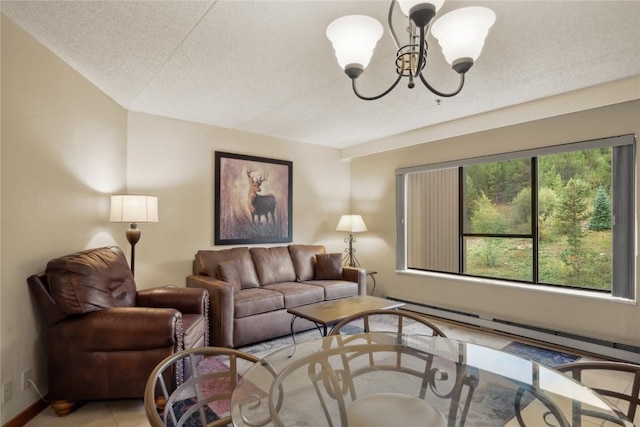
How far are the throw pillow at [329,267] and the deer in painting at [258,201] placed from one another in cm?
91

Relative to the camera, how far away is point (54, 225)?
236 centimetres

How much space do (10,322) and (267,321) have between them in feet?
6.51

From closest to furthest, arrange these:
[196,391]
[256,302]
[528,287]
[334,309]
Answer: [196,391] → [334,309] → [256,302] → [528,287]

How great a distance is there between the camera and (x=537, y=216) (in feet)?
11.9

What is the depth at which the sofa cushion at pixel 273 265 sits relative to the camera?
4.08 meters

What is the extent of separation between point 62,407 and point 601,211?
15.9ft

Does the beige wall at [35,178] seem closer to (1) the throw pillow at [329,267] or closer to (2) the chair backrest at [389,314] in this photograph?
(2) the chair backrest at [389,314]

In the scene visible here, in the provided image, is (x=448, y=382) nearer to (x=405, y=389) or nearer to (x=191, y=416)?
(x=405, y=389)

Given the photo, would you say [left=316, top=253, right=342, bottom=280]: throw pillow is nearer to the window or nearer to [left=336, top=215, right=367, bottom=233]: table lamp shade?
[left=336, top=215, right=367, bottom=233]: table lamp shade

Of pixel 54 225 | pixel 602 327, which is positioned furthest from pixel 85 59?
pixel 602 327

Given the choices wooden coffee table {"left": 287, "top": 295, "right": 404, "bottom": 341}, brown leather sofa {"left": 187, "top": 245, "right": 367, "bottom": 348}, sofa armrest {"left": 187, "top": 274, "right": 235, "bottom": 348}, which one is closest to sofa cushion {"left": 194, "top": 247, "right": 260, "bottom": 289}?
brown leather sofa {"left": 187, "top": 245, "right": 367, "bottom": 348}

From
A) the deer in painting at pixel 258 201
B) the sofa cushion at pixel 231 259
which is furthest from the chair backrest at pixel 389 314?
the deer in painting at pixel 258 201

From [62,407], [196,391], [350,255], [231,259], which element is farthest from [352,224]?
[196,391]

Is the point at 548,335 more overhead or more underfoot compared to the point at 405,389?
more underfoot
